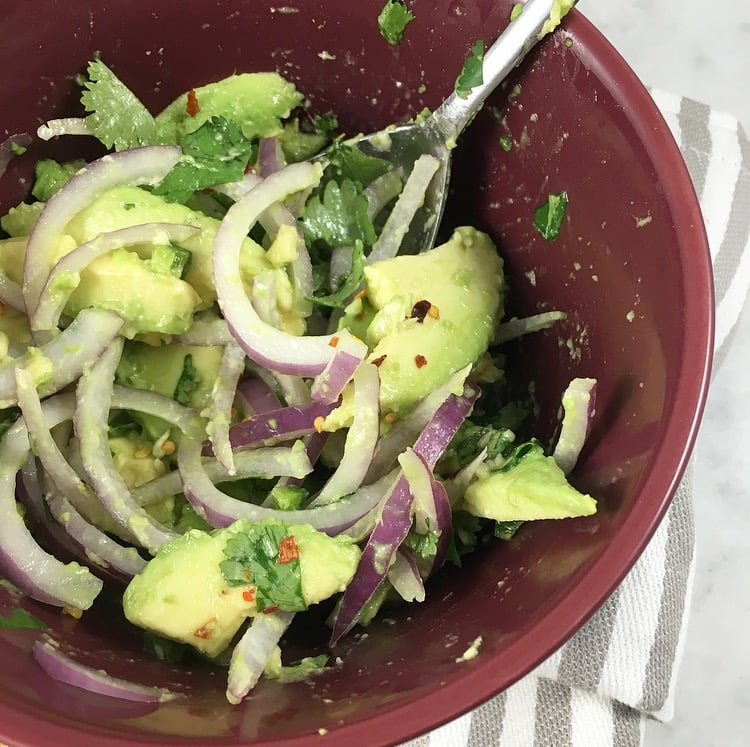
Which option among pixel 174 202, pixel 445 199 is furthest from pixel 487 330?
pixel 174 202

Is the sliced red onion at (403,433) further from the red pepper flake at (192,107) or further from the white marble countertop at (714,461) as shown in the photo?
the white marble countertop at (714,461)

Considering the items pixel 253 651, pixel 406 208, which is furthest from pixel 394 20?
pixel 253 651

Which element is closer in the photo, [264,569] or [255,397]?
[264,569]

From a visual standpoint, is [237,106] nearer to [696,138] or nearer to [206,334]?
[206,334]

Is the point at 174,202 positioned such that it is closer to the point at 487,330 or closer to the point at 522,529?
the point at 487,330

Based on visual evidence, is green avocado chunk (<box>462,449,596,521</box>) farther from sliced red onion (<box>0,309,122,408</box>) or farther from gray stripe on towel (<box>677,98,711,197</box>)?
gray stripe on towel (<box>677,98,711,197</box>)
